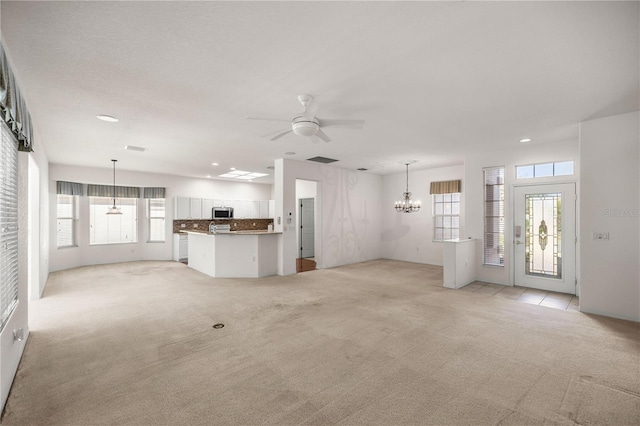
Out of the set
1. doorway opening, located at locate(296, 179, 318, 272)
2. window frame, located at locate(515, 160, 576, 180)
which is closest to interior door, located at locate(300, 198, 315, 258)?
doorway opening, located at locate(296, 179, 318, 272)

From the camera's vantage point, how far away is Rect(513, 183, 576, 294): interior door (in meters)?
5.10

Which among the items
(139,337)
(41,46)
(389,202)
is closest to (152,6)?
(41,46)

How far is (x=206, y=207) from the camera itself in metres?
9.70

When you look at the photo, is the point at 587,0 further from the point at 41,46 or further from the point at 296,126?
the point at 41,46

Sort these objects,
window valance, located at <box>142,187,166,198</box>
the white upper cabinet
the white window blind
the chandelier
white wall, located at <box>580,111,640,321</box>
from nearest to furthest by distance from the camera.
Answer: white wall, located at <box>580,111,640,321</box>, the chandelier, the white window blind, window valance, located at <box>142,187,166,198</box>, the white upper cabinet

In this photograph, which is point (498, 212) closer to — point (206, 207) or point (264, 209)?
point (264, 209)

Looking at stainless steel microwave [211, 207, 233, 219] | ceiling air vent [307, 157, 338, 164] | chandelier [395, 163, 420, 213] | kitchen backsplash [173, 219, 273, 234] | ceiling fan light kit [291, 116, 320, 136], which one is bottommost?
kitchen backsplash [173, 219, 273, 234]

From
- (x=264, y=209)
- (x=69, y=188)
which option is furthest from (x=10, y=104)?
(x=264, y=209)

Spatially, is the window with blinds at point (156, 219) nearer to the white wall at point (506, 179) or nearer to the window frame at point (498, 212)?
the white wall at point (506, 179)

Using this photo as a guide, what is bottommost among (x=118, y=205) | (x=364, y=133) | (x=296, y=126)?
(x=118, y=205)

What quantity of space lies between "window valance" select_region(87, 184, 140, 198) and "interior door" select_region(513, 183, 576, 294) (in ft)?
31.5

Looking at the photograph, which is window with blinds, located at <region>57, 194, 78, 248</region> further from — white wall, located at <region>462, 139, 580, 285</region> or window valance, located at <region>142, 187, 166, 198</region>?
white wall, located at <region>462, 139, 580, 285</region>

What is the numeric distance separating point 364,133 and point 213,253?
4188 millimetres

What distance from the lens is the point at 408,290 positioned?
211 inches
